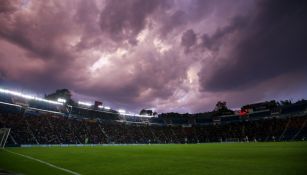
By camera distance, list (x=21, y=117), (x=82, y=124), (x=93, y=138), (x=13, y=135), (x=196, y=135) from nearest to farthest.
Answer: (x=13, y=135)
(x=21, y=117)
(x=93, y=138)
(x=82, y=124)
(x=196, y=135)

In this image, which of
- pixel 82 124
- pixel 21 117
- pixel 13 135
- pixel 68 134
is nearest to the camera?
pixel 13 135

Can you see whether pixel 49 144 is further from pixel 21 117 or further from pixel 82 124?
pixel 82 124

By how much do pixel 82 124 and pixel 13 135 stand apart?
29.7 meters

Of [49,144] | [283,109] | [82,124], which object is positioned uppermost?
[283,109]

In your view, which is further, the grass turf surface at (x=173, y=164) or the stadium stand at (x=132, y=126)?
the stadium stand at (x=132, y=126)

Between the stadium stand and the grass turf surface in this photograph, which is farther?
the stadium stand

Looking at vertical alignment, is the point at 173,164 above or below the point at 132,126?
below

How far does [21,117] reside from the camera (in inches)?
2496

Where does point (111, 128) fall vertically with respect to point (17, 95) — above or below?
below

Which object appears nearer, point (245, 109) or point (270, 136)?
point (270, 136)

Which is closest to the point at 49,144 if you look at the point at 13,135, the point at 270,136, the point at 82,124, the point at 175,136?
the point at 13,135

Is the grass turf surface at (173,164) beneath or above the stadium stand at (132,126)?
beneath

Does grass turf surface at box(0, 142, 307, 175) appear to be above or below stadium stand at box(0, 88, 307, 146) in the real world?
below

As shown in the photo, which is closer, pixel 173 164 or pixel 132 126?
pixel 173 164
